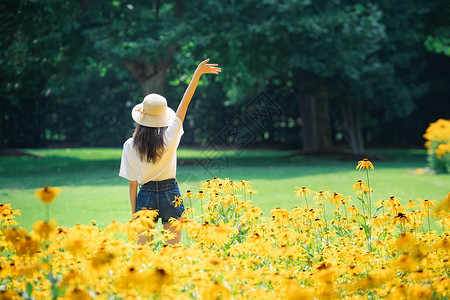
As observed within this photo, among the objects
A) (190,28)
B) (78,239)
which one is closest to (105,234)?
(78,239)

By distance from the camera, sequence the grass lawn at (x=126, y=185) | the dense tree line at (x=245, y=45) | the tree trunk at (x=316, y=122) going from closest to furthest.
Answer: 1. the grass lawn at (x=126, y=185)
2. the dense tree line at (x=245, y=45)
3. the tree trunk at (x=316, y=122)

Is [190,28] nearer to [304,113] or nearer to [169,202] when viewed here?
[304,113]

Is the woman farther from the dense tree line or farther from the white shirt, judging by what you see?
the dense tree line

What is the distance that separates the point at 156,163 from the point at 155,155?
9cm

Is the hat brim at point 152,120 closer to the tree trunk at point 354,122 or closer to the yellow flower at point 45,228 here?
the yellow flower at point 45,228

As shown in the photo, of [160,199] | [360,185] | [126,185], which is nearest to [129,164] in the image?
[160,199]

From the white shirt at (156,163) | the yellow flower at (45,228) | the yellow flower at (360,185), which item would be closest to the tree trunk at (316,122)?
the yellow flower at (360,185)

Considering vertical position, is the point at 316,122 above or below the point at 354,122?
above

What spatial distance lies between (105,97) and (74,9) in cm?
1350

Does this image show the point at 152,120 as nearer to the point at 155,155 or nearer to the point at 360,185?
the point at 155,155

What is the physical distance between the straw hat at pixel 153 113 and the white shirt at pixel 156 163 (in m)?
0.09

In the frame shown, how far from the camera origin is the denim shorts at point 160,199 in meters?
3.85

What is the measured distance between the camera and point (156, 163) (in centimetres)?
378

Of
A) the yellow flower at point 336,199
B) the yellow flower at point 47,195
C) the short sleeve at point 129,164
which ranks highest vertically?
the short sleeve at point 129,164
